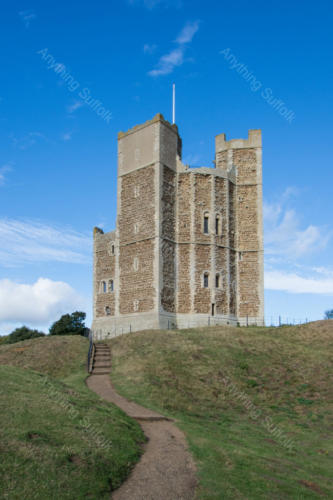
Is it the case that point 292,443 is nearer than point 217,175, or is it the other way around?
point 292,443

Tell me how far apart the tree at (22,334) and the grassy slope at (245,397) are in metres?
26.9

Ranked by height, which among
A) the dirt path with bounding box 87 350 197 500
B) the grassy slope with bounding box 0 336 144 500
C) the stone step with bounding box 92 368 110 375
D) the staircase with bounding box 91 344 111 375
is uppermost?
the staircase with bounding box 91 344 111 375

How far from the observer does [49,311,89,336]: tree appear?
57.8 meters

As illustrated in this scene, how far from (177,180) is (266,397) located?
2304 cm

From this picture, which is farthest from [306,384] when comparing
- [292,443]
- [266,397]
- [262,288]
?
[262,288]

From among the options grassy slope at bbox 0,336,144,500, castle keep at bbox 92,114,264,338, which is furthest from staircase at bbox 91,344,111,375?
grassy slope at bbox 0,336,144,500

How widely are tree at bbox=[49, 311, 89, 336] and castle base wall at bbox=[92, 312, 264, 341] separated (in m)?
16.2

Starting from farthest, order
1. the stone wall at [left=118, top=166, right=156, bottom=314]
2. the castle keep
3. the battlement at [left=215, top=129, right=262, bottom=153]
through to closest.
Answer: the battlement at [left=215, top=129, right=262, bottom=153]
the castle keep
the stone wall at [left=118, top=166, right=156, bottom=314]

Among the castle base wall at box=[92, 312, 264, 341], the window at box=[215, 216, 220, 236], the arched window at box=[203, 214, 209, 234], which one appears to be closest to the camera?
the castle base wall at box=[92, 312, 264, 341]

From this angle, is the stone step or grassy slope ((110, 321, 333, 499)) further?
the stone step

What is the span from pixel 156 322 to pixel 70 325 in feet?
81.6

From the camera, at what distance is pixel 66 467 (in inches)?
414

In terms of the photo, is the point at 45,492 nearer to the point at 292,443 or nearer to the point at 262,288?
the point at 292,443

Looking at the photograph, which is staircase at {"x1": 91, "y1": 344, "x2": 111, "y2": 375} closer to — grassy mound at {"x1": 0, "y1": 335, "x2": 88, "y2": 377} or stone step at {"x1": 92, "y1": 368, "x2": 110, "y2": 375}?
stone step at {"x1": 92, "y1": 368, "x2": 110, "y2": 375}
